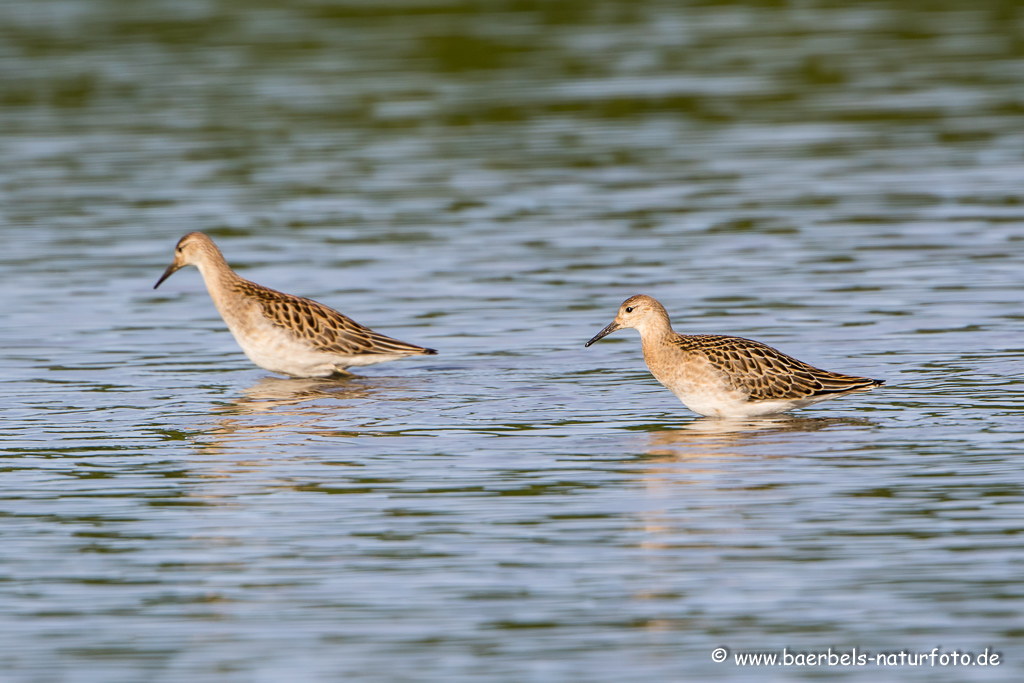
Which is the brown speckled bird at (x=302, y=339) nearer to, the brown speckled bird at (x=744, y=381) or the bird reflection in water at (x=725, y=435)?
the brown speckled bird at (x=744, y=381)

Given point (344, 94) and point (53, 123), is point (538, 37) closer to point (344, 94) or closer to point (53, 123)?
point (344, 94)

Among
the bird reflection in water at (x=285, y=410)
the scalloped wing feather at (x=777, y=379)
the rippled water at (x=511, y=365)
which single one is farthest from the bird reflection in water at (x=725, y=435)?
the bird reflection in water at (x=285, y=410)

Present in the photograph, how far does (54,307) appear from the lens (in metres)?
20.5

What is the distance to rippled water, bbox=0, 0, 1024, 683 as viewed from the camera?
9.66 meters

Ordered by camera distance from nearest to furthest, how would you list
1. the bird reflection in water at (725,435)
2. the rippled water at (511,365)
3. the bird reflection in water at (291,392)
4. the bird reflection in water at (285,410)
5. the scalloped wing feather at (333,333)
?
the rippled water at (511,365) < the bird reflection in water at (725,435) < the bird reflection in water at (285,410) < the bird reflection in water at (291,392) < the scalloped wing feather at (333,333)

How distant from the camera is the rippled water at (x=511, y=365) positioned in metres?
9.66

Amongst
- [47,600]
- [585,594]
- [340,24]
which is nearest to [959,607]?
[585,594]

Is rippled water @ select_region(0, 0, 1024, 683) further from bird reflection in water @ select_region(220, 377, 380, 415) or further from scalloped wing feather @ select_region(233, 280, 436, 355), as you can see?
scalloped wing feather @ select_region(233, 280, 436, 355)

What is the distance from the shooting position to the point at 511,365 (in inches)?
669

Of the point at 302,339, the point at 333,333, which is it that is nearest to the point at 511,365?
the point at 333,333

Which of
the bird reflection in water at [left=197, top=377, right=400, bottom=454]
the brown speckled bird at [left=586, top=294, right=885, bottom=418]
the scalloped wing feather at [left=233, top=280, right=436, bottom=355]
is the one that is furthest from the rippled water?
the scalloped wing feather at [left=233, top=280, right=436, bottom=355]

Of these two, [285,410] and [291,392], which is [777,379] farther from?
[291,392]

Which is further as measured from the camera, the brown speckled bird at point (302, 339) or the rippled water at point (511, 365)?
the brown speckled bird at point (302, 339)

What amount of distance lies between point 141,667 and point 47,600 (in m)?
1.36
